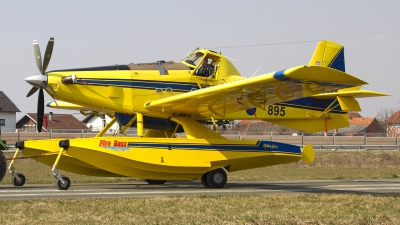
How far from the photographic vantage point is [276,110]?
19484mm

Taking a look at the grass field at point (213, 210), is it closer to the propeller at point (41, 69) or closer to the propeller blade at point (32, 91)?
the propeller at point (41, 69)

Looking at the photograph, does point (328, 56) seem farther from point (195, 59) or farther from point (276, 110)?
point (195, 59)

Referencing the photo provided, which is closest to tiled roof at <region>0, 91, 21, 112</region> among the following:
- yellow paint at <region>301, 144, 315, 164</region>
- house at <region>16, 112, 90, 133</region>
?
house at <region>16, 112, 90, 133</region>

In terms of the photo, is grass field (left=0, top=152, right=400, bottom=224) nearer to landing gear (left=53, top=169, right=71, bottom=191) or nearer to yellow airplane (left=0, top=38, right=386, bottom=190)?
landing gear (left=53, top=169, right=71, bottom=191)

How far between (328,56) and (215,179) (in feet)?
22.7

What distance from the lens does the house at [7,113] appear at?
81000mm

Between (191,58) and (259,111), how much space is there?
277 cm

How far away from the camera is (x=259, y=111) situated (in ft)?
62.9

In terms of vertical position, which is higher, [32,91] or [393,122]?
[393,122]

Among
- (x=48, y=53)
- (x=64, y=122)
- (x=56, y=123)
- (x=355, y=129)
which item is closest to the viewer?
(x=48, y=53)

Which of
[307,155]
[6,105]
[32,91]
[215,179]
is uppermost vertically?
[6,105]

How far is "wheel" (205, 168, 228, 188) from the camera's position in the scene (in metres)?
16.5

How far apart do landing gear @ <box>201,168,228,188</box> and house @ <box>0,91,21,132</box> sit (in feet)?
223

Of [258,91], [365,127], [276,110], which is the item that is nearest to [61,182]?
[258,91]
